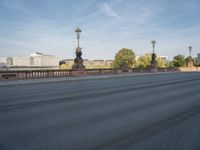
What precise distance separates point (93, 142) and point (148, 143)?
1.13 meters

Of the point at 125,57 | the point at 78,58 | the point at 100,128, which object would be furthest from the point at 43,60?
the point at 100,128

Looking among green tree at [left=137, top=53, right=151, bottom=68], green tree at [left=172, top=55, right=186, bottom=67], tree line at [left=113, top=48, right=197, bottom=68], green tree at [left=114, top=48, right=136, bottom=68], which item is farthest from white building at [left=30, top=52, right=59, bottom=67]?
green tree at [left=172, top=55, right=186, bottom=67]

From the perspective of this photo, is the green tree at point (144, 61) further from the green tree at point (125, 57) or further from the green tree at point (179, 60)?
the green tree at point (179, 60)

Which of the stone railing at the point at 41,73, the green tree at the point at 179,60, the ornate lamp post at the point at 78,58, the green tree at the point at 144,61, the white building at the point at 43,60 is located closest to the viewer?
the stone railing at the point at 41,73

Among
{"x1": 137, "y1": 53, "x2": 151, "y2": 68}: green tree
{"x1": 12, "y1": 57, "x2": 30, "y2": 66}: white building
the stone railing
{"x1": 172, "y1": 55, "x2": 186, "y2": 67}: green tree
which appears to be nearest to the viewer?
the stone railing

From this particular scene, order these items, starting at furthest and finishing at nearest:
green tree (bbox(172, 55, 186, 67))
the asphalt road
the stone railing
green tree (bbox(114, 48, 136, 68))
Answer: green tree (bbox(172, 55, 186, 67)) < green tree (bbox(114, 48, 136, 68)) < the stone railing < the asphalt road

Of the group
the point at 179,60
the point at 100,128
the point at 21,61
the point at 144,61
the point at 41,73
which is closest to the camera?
the point at 100,128

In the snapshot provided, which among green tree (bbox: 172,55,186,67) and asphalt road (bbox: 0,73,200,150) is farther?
green tree (bbox: 172,55,186,67)

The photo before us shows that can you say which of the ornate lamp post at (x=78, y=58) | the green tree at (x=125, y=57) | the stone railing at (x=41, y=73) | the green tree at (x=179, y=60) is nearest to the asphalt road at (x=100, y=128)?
the stone railing at (x=41, y=73)

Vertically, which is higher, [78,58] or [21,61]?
[21,61]

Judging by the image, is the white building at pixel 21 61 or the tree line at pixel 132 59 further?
the white building at pixel 21 61

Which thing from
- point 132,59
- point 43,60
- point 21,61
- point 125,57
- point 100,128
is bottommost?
point 100,128

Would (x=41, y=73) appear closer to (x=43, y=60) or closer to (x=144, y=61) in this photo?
(x=144, y=61)

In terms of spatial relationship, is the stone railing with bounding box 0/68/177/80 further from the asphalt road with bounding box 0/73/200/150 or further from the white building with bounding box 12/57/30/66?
the white building with bounding box 12/57/30/66
